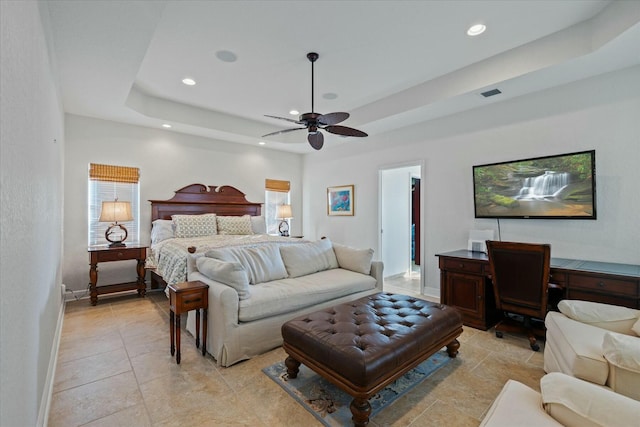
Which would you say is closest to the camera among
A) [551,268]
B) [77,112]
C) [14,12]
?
[14,12]

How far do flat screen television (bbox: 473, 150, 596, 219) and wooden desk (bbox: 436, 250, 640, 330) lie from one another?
0.59 metres

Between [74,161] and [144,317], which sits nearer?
[144,317]

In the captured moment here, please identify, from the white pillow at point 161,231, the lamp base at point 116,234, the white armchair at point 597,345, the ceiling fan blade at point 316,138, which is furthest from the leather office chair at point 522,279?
the lamp base at point 116,234

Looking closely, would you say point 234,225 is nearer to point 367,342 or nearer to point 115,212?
point 115,212

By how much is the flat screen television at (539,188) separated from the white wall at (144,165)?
4.40 m

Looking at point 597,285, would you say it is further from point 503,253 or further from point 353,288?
point 353,288

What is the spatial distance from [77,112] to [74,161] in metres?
0.72

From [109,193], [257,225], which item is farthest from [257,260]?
[109,193]

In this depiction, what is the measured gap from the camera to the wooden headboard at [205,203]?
5074 millimetres

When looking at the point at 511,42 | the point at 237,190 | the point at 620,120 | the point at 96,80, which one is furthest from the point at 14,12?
the point at 237,190

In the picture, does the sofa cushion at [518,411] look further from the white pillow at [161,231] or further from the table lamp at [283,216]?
the table lamp at [283,216]

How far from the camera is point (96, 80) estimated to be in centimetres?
324

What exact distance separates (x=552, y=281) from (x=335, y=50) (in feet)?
10.6

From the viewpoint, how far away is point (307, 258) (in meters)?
3.70
